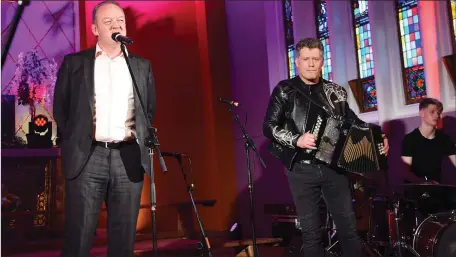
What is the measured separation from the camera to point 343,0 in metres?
7.45

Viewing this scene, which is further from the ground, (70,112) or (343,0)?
(343,0)

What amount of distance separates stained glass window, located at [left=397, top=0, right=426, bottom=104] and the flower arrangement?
199 inches

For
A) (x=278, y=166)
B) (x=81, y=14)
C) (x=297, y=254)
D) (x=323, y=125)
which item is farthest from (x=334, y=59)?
(x=323, y=125)

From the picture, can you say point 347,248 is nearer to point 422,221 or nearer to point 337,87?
point 337,87

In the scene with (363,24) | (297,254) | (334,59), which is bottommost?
(297,254)

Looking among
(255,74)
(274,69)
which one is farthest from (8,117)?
(274,69)

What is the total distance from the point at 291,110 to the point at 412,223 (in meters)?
2.20

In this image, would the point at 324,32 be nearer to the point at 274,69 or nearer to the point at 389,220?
the point at 274,69

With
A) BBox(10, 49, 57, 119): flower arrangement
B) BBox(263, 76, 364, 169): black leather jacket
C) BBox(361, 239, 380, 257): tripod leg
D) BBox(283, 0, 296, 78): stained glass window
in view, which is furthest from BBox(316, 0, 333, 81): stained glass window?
BBox(263, 76, 364, 169): black leather jacket

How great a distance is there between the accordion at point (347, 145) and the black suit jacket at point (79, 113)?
3.54ft

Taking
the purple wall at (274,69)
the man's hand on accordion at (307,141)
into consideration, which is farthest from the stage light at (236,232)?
the man's hand on accordion at (307,141)

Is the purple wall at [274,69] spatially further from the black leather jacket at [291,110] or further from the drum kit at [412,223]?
the black leather jacket at [291,110]

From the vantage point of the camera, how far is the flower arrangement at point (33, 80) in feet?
24.5

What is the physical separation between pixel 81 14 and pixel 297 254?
16.7ft
